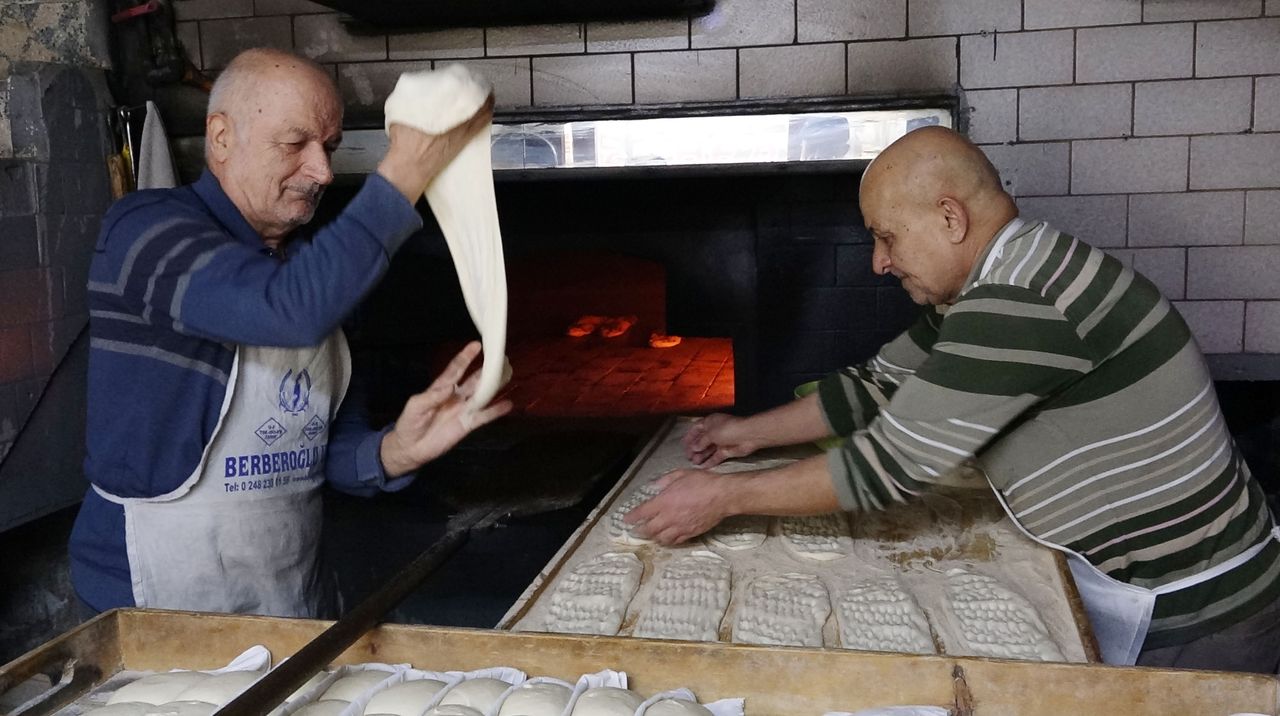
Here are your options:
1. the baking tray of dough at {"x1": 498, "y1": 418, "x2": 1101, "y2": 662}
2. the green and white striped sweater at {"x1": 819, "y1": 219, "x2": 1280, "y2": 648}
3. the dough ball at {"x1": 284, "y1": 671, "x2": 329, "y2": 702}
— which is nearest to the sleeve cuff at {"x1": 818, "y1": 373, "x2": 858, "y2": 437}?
the baking tray of dough at {"x1": 498, "y1": 418, "x2": 1101, "y2": 662}

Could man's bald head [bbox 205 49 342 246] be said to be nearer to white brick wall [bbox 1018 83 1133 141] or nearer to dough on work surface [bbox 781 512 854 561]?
dough on work surface [bbox 781 512 854 561]

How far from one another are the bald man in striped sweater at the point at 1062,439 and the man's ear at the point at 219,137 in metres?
0.98

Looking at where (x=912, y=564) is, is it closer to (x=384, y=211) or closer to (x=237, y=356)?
(x=384, y=211)

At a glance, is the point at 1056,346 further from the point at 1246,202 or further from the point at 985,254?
the point at 1246,202

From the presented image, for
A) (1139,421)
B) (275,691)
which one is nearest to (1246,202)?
(1139,421)

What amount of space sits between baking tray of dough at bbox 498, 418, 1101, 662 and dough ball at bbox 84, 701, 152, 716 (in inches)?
20.5

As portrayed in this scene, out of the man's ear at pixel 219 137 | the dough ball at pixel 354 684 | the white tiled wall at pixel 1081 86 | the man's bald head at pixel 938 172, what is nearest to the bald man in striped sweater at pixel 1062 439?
the man's bald head at pixel 938 172

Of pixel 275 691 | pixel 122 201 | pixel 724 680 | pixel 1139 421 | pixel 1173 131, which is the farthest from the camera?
pixel 1173 131

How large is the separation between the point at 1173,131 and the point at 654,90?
5.44 ft

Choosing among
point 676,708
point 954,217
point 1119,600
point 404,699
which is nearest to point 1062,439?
point 1119,600

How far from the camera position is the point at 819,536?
1.96m

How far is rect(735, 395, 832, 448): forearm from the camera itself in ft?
8.26

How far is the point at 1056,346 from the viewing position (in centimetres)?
165

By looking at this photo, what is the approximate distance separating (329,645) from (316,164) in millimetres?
894
